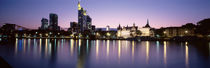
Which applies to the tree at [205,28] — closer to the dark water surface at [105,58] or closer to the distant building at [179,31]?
the distant building at [179,31]

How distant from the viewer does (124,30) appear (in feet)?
615

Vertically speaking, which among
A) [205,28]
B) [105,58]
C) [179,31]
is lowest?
[105,58]

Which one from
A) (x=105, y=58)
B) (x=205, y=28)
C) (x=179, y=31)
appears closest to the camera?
(x=105, y=58)

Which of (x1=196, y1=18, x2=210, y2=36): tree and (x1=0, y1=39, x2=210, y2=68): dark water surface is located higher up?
(x1=196, y1=18, x2=210, y2=36): tree

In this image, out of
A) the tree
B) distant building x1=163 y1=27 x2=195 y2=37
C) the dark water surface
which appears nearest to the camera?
the dark water surface

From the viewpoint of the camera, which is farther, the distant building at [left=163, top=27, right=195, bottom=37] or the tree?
the distant building at [left=163, top=27, right=195, bottom=37]

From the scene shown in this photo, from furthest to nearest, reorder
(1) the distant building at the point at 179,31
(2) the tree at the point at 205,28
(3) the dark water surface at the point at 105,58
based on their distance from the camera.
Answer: (1) the distant building at the point at 179,31 → (2) the tree at the point at 205,28 → (3) the dark water surface at the point at 105,58

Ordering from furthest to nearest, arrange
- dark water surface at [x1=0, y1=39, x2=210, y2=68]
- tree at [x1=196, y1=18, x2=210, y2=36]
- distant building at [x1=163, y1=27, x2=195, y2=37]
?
distant building at [x1=163, y1=27, x2=195, y2=37] < tree at [x1=196, y1=18, x2=210, y2=36] < dark water surface at [x1=0, y1=39, x2=210, y2=68]

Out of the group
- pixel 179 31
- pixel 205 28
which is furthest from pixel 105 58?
pixel 179 31

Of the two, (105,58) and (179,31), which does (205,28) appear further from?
(105,58)

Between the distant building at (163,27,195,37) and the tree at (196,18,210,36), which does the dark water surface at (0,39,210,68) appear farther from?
the distant building at (163,27,195,37)

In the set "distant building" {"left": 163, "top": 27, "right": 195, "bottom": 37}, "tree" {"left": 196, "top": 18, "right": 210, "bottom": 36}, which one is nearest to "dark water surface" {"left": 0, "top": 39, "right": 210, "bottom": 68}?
"tree" {"left": 196, "top": 18, "right": 210, "bottom": 36}

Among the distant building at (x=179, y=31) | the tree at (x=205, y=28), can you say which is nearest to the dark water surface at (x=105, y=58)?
the tree at (x=205, y=28)

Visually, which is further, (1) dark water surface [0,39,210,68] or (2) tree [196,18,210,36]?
(2) tree [196,18,210,36]
